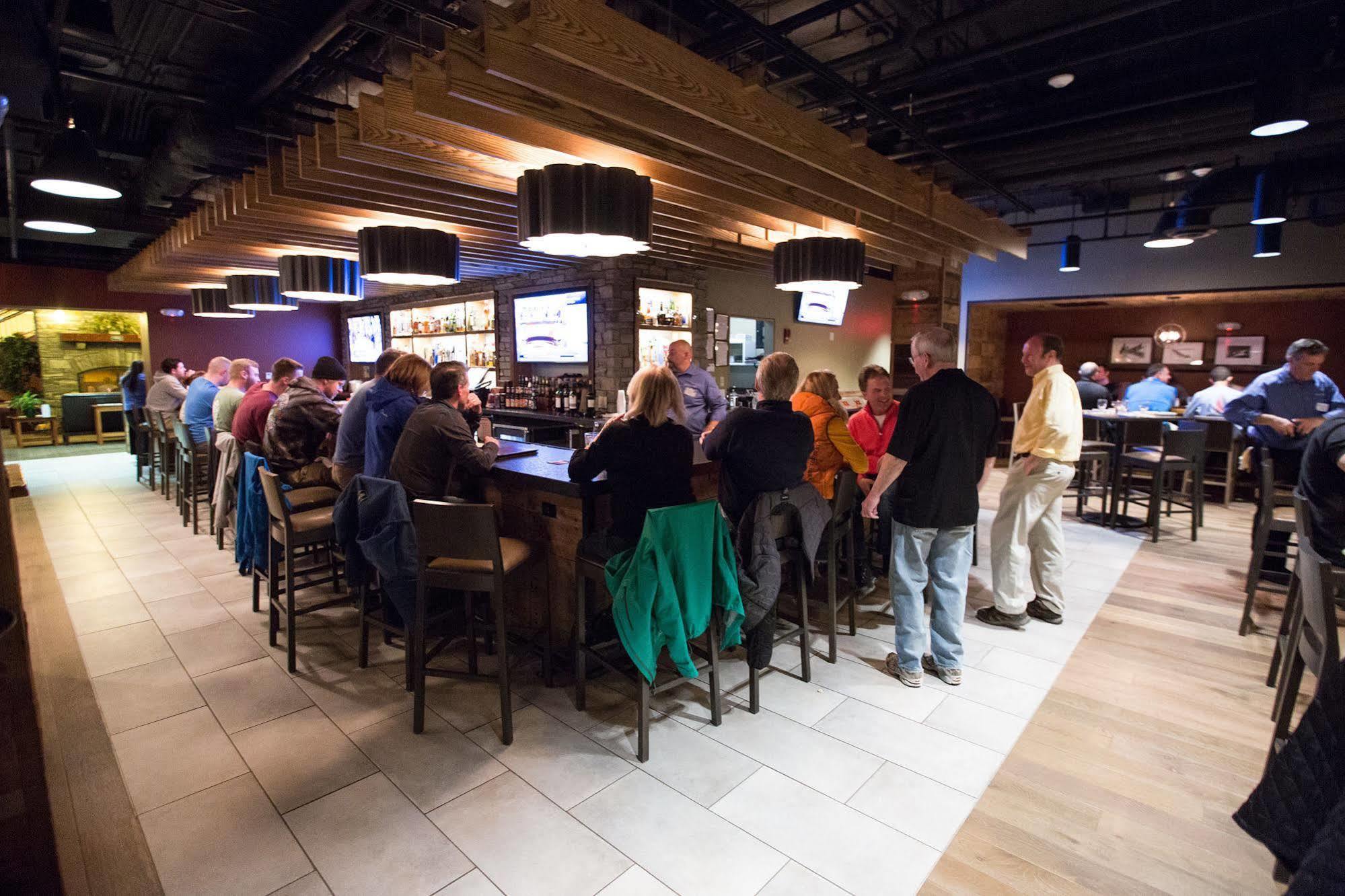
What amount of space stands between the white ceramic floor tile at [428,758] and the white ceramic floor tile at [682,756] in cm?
49

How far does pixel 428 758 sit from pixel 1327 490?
164 inches

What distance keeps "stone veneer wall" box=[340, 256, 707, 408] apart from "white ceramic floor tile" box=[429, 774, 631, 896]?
5.44 metres

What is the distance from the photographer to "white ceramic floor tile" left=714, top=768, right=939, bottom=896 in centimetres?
202

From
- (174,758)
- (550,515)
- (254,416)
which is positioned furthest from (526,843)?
(254,416)

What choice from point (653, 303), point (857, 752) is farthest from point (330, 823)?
point (653, 303)

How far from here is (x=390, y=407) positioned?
3422 millimetres

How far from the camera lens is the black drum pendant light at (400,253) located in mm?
4277

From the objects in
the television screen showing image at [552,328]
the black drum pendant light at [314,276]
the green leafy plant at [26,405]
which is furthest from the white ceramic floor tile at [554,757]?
the green leafy plant at [26,405]

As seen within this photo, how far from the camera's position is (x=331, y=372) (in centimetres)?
475

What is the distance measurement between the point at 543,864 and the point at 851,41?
5372 mm

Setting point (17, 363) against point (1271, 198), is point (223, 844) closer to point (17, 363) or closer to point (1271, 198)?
point (1271, 198)

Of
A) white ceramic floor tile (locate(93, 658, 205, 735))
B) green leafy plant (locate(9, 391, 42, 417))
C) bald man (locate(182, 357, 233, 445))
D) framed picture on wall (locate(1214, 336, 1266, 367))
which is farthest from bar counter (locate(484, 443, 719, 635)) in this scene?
green leafy plant (locate(9, 391, 42, 417))

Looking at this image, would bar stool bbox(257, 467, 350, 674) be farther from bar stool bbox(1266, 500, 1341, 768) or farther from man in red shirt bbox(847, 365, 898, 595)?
bar stool bbox(1266, 500, 1341, 768)

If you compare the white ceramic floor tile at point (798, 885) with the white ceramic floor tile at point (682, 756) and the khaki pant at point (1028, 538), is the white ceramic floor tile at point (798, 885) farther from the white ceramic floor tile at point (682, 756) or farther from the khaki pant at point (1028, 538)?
the khaki pant at point (1028, 538)
